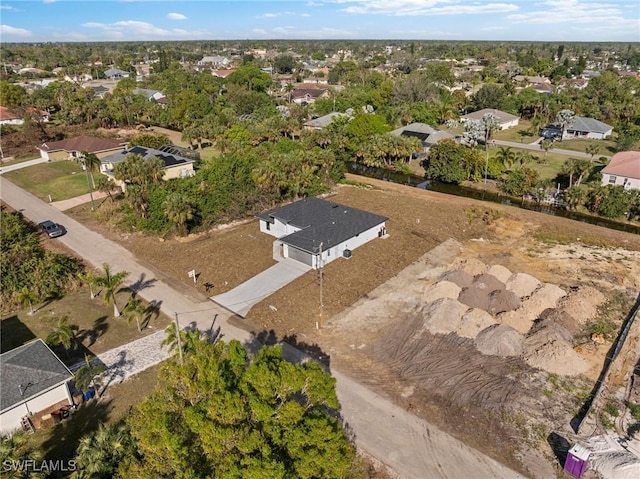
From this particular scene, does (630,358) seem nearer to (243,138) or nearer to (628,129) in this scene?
(243,138)

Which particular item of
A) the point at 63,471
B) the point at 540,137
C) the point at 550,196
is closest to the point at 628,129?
the point at 540,137

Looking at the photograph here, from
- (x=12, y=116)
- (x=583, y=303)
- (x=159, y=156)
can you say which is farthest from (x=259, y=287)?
(x=12, y=116)

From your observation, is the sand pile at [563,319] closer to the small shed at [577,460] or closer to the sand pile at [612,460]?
the sand pile at [612,460]

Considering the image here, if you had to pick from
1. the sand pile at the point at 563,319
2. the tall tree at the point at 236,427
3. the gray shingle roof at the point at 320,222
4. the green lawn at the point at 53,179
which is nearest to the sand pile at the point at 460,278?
the sand pile at the point at 563,319

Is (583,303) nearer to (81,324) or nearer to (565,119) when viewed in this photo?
(81,324)

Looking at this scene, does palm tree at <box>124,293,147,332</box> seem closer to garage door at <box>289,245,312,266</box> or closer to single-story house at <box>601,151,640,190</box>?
garage door at <box>289,245,312,266</box>

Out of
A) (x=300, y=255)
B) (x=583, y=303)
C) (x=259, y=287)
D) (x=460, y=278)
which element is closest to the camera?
(x=583, y=303)

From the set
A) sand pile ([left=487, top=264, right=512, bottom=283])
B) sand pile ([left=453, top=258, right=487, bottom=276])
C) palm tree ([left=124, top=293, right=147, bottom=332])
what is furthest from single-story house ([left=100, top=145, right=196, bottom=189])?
sand pile ([left=487, top=264, right=512, bottom=283])
